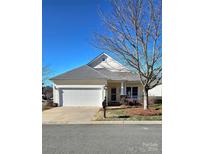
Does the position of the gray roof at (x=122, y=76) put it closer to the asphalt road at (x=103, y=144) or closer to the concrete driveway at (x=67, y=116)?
the concrete driveway at (x=67, y=116)

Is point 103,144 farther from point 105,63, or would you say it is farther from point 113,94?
point 105,63

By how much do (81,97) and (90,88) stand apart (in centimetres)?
118

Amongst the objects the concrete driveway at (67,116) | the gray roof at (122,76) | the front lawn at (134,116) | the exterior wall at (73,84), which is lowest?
the concrete driveway at (67,116)

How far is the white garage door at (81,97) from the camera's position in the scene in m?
17.1

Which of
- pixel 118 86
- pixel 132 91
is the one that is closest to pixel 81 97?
pixel 118 86

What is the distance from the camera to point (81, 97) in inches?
677

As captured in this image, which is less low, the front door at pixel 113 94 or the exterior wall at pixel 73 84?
the exterior wall at pixel 73 84

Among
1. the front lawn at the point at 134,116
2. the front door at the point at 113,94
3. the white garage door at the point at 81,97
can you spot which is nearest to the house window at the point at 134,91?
the front door at the point at 113,94

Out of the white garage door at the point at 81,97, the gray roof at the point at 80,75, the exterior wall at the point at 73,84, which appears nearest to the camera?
the white garage door at the point at 81,97

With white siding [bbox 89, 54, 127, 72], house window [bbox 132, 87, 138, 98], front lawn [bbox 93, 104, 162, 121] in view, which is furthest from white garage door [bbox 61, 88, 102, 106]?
front lawn [bbox 93, 104, 162, 121]
